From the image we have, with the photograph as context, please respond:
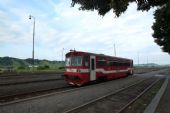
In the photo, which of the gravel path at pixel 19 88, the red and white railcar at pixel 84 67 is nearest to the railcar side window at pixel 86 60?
the red and white railcar at pixel 84 67

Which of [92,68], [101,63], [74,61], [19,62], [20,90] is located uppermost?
[19,62]

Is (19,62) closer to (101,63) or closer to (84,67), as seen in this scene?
(101,63)

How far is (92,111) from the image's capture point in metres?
10.2

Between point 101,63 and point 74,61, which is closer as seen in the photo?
point 74,61

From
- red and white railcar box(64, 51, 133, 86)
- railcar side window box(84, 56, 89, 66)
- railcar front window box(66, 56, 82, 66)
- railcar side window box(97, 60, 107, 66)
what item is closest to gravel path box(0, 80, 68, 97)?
red and white railcar box(64, 51, 133, 86)

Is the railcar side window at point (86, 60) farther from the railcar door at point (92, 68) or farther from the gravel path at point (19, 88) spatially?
the gravel path at point (19, 88)

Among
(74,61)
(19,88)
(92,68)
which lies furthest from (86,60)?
(19,88)

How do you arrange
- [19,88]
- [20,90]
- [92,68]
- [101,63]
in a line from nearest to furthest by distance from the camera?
1. [20,90]
2. [19,88]
3. [92,68]
4. [101,63]

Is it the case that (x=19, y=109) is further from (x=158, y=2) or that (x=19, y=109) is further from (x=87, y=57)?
(x=87, y=57)

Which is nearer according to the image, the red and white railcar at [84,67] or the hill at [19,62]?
the red and white railcar at [84,67]

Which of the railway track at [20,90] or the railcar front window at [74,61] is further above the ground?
the railcar front window at [74,61]

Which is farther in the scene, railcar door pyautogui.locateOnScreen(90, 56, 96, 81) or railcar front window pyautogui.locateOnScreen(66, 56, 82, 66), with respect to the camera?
railcar door pyautogui.locateOnScreen(90, 56, 96, 81)

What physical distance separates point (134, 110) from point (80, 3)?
5967 mm

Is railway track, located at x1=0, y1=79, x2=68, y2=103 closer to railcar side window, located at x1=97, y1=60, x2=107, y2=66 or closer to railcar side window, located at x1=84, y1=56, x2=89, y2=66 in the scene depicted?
railcar side window, located at x1=84, y1=56, x2=89, y2=66
